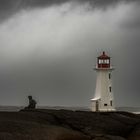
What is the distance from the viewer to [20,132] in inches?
468

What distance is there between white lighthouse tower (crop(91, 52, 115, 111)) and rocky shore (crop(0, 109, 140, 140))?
32165 millimetres

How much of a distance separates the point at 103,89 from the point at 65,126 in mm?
35095

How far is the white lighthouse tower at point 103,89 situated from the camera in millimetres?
48156

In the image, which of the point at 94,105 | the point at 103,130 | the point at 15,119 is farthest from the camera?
the point at 94,105

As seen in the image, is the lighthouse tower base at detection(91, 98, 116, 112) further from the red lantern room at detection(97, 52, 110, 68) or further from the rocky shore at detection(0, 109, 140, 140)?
the rocky shore at detection(0, 109, 140, 140)

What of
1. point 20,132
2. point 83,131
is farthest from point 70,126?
point 20,132

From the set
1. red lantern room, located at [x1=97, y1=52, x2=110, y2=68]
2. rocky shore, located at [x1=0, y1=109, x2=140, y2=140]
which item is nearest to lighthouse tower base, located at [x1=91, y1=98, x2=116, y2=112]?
red lantern room, located at [x1=97, y1=52, x2=110, y2=68]

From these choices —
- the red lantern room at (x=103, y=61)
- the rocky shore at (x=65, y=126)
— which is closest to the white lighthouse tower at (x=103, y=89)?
the red lantern room at (x=103, y=61)

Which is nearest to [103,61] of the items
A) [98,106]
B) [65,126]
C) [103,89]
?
[103,89]

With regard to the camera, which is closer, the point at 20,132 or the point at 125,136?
the point at 20,132

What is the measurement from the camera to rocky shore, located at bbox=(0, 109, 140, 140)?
39.5 feet

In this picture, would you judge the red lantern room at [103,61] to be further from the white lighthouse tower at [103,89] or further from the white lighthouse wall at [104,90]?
the white lighthouse wall at [104,90]

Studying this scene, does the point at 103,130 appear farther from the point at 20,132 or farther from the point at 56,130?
the point at 20,132

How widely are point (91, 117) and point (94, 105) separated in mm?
33127
